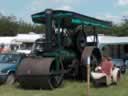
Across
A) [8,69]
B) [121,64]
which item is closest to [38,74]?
[8,69]

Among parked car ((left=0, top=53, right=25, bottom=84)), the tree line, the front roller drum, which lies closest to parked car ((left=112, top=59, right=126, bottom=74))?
parked car ((left=0, top=53, right=25, bottom=84))

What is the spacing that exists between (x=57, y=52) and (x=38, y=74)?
1763 mm

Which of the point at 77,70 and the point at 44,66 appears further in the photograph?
the point at 77,70

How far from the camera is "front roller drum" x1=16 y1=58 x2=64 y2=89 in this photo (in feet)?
55.5

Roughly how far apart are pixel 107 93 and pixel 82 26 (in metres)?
5.52

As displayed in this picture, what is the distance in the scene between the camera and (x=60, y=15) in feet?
60.1

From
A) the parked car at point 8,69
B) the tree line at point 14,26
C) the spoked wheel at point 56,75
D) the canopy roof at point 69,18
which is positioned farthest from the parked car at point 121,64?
the tree line at point 14,26

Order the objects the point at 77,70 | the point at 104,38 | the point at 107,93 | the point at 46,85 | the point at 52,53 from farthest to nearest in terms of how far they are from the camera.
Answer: the point at 104,38, the point at 77,70, the point at 52,53, the point at 46,85, the point at 107,93

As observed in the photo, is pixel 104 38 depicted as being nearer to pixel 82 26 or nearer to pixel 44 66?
pixel 82 26

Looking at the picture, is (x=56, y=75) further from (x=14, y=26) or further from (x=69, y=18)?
(x=14, y=26)

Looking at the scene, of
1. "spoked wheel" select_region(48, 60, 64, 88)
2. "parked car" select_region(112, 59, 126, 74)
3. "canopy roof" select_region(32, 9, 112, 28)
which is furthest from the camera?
"parked car" select_region(112, 59, 126, 74)

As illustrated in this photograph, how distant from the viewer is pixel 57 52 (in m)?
18.2

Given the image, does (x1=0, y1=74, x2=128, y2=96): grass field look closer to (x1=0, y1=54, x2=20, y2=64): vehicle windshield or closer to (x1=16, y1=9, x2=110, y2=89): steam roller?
(x1=16, y1=9, x2=110, y2=89): steam roller

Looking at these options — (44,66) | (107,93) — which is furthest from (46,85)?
(107,93)
